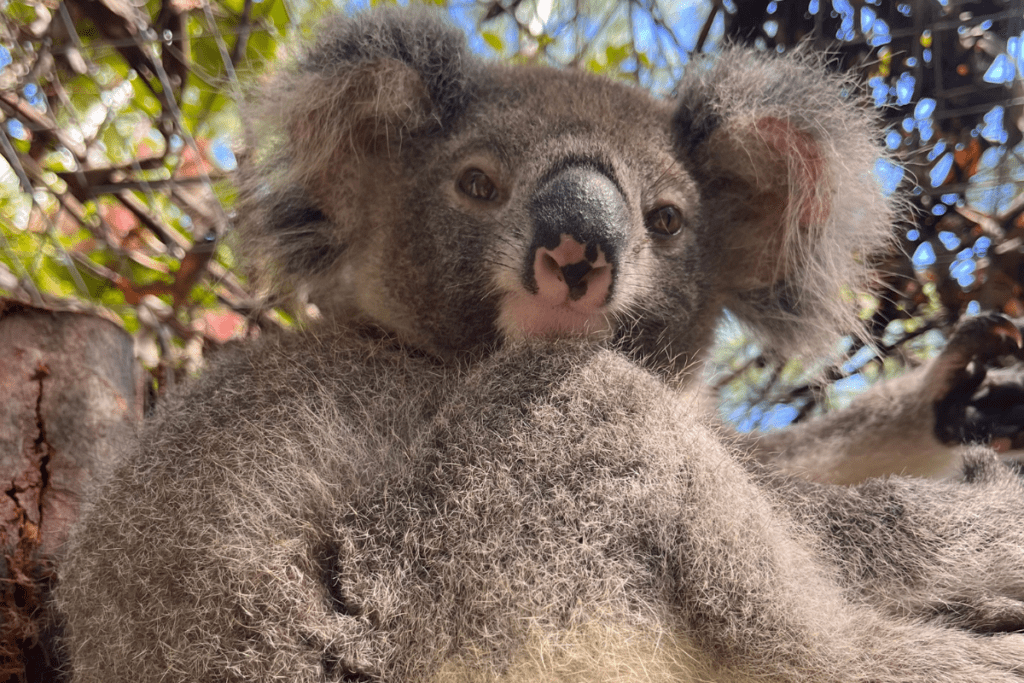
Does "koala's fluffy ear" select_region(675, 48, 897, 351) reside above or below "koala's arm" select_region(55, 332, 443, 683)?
above

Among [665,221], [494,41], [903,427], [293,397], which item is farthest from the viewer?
[494,41]

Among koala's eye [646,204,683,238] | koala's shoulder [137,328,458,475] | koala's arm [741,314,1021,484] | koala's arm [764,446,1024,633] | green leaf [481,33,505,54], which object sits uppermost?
green leaf [481,33,505,54]

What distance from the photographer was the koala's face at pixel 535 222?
185 centimetres

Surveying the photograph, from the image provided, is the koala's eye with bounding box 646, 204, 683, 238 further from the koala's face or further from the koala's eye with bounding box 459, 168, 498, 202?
the koala's eye with bounding box 459, 168, 498, 202

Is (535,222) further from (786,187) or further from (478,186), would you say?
(786,187)

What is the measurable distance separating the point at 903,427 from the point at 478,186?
1.68 m

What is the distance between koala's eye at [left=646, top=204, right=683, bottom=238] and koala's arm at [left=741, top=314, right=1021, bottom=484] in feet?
2.52

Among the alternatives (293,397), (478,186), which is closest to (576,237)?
(478,186)

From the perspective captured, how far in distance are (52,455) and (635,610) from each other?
177cm

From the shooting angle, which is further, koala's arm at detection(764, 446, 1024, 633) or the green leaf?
the green leaf

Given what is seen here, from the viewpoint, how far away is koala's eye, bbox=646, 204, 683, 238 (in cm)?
214

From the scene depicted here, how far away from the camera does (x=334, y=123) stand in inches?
86.9

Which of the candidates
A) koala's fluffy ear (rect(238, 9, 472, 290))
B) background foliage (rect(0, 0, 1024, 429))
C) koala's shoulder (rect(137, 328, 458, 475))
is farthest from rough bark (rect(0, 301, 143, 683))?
koala's fluffy ear (rect(238, 9, 472, 290))

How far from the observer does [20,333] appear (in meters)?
2.48
